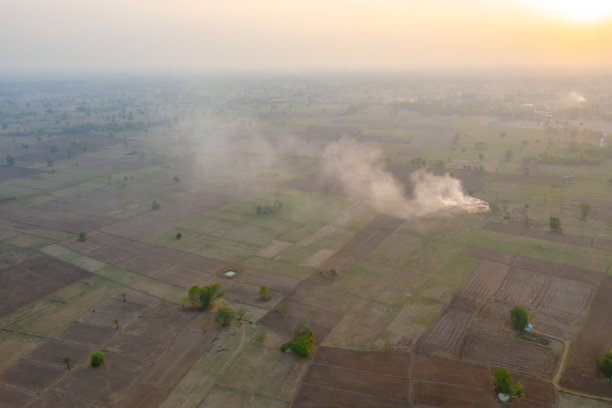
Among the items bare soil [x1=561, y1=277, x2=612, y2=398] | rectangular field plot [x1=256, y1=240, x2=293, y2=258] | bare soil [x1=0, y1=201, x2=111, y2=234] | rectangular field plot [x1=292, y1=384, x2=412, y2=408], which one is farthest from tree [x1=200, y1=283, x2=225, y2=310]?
bare soil [x1=0, y1=201, x2=111, y2=234]

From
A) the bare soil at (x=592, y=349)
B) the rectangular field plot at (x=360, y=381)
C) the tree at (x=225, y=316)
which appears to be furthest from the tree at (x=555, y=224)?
the tree at (x=225, y=316)

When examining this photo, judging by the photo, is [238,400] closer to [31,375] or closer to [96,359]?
[96,359]

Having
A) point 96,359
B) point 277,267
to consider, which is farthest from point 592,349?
point 96,359

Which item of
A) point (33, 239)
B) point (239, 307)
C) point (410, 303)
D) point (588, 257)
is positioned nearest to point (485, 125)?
point (588, 257)

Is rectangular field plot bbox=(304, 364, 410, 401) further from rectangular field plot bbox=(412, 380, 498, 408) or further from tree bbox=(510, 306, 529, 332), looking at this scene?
tree bbox=(510, 306, 529, 332)

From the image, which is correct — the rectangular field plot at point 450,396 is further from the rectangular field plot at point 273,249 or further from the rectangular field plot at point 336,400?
the rectangular field plot at point 273,249

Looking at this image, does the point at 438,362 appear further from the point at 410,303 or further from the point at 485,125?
the point at 485,125
